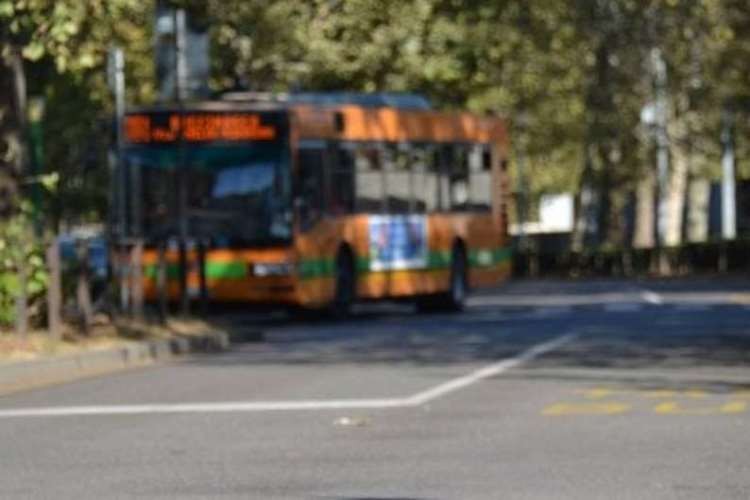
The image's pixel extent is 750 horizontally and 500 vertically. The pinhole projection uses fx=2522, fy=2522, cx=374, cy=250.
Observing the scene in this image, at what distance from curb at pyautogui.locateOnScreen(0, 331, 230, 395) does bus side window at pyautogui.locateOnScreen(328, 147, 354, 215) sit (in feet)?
20.5

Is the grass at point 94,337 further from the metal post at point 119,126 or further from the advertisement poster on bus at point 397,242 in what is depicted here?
the advertisement poster on bus at point 397,242

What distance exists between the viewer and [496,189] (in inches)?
1555

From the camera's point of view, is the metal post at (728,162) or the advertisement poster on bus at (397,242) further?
the metal post at (728,162)

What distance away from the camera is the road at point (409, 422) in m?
12.7

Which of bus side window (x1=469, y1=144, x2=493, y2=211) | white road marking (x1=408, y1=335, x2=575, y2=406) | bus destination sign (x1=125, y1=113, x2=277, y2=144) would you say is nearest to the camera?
white road marking (x1=408, y1=335, x2=575, y2=406)

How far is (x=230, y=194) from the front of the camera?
32344 mm

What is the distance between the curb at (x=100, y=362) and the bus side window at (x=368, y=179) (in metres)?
7.14

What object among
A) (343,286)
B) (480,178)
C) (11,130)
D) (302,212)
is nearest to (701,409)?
(11,130)

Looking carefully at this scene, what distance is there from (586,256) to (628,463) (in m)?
50.3

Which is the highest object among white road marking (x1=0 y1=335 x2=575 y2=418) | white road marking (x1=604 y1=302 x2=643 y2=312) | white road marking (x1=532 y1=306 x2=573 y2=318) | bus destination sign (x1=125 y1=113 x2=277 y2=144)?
bus destination sign (x1=125 y1=113 x2=277 y2=144)

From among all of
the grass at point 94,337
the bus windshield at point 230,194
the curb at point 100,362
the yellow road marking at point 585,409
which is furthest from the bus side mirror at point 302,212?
the yellow road marking at point 585,409

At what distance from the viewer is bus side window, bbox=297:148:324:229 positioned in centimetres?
3256

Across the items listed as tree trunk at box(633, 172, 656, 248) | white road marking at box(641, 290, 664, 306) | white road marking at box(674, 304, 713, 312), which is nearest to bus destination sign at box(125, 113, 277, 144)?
white road marking at box(674, 304, 713, 312)

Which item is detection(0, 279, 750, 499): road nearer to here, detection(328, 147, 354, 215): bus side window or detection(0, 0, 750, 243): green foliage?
detection(0, 0, 750, 243): green foliage
